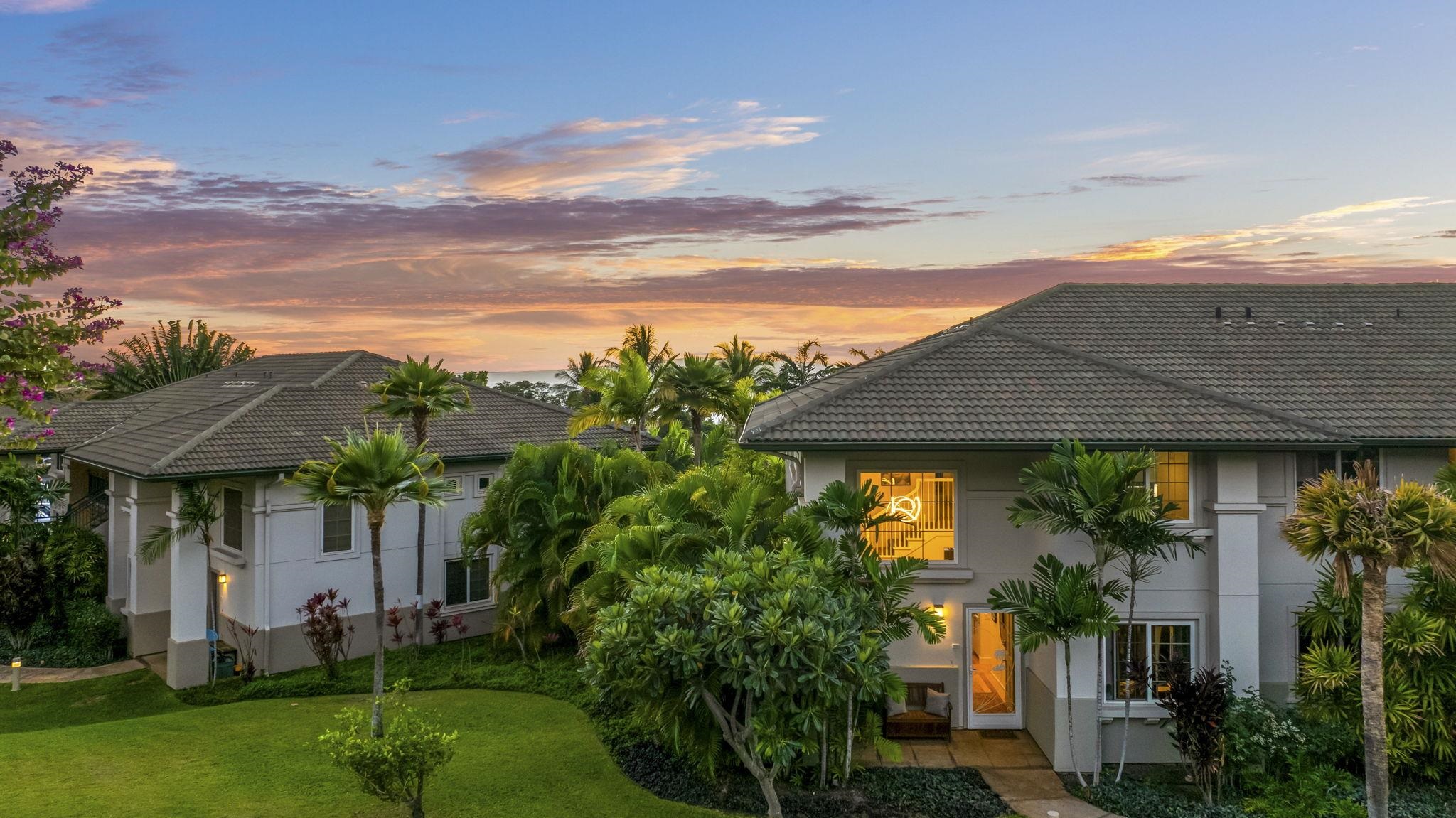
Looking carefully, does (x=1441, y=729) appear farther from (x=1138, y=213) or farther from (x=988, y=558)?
(x=1138, y=213)

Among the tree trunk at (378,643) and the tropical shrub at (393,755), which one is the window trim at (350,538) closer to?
the tree trunk at (378,643)

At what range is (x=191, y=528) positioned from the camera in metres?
17.8

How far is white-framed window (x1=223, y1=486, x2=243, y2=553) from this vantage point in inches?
746

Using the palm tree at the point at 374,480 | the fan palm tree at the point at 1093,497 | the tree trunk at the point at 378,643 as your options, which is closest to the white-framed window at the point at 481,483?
the tree trunk at the point at 378,643

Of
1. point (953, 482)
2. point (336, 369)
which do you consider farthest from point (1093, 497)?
point (336, 369)

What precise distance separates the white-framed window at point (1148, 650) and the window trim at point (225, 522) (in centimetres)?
1765

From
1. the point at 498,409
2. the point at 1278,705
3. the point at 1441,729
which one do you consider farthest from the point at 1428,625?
the point at 498,409

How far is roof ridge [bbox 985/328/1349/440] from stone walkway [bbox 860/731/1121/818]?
21.3 feet

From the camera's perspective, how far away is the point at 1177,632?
13.1m

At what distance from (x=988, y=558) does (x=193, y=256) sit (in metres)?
22.7

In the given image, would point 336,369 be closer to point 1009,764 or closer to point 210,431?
point 210,431

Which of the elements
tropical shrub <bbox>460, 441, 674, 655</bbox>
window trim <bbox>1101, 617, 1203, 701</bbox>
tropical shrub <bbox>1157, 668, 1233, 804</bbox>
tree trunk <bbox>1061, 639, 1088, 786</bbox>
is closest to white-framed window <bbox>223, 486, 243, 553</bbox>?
tropical shrub <bbox>460, 441, 674, 655</bbox>

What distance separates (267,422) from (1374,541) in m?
21.3

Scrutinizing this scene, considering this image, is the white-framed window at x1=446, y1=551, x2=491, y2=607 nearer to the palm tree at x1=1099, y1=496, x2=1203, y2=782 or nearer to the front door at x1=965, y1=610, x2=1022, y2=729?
the front door at x1=965, y1=610, x2=1022, y2=729
